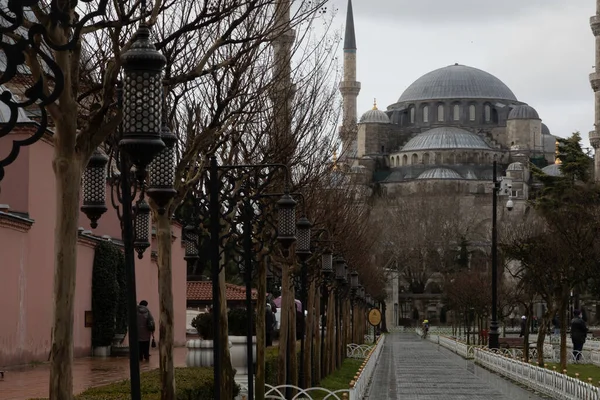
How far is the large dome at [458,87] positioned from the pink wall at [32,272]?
443ft

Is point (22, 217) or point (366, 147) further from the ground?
point (366, 147)

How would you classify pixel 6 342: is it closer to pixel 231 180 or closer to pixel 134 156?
pixel 231 180

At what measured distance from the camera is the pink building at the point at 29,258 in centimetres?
2080

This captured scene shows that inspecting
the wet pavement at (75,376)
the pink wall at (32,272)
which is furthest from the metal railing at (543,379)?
the pink wall at (32,272)

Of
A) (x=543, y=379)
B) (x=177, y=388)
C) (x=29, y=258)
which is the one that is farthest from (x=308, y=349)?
(x=177, y=388)

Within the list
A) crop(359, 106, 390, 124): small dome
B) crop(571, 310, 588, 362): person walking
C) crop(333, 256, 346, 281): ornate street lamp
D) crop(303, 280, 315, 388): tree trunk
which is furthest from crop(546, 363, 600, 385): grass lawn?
crop(359, 106, 390, 124): small dome

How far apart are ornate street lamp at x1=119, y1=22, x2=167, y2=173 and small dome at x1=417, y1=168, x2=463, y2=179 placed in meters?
133

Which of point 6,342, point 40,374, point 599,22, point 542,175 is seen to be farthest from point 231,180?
point 599,22

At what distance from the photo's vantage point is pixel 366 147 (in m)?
156

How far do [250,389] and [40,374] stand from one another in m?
5.72

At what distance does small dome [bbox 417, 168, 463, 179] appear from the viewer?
139250 mm

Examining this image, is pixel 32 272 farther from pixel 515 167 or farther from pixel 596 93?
pixel 515 167

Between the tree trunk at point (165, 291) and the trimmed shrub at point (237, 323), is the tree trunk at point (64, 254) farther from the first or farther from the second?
the trimmed shrub at point (237, 323)

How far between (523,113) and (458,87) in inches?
443
